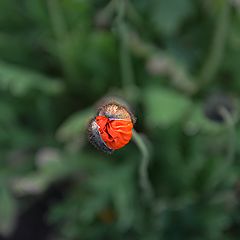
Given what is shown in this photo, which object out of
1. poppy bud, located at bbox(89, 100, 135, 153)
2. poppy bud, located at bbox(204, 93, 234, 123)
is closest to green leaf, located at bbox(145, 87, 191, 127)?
poppy bud, located at bbox(204, 93, 234, 123)

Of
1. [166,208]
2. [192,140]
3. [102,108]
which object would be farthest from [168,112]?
[102,108]

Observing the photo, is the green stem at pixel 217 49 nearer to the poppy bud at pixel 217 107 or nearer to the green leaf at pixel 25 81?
the poppy bud at pixel 217 107

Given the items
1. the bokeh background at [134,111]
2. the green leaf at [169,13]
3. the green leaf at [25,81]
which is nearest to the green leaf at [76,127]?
the bokeh background at [134,111]

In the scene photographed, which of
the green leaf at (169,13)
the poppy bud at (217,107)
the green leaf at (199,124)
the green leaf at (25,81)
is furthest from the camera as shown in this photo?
the green leaf at (169,13)

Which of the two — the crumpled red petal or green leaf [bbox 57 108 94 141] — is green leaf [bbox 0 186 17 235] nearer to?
green leaf [bbox 57 108 94 141]

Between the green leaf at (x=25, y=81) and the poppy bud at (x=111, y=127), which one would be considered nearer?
the poppy bud at (x=111, y=127)

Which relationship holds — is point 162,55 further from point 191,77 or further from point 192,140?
point 192,140

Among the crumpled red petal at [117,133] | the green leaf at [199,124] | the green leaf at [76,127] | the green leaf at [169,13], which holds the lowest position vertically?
the green leaf at [199,124]
